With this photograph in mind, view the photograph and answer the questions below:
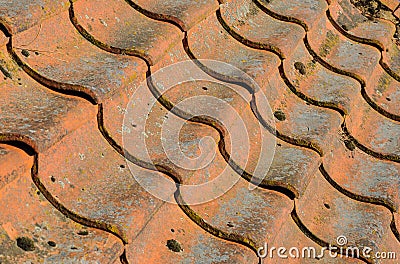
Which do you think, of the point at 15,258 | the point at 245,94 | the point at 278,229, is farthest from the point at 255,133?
the point at 15,258

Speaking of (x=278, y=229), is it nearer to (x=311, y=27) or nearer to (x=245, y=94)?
(x=245, y=94)

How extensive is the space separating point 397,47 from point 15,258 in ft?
8.62

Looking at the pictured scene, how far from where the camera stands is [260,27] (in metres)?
3.12

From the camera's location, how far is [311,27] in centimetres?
324

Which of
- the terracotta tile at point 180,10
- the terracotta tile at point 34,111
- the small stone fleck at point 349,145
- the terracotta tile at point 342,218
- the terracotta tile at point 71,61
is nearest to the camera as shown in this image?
the terracotta tile at point 34,111

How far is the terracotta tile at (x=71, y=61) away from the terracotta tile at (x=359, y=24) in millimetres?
1606

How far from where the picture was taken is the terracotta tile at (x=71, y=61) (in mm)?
2074

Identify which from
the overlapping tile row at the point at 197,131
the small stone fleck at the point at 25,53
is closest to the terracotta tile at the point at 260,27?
the overlapping tile row at the point at 197,131

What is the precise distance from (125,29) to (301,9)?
114cm

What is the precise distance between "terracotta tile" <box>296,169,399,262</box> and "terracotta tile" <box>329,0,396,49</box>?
1.13 m

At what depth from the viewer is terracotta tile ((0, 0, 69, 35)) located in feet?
6.61

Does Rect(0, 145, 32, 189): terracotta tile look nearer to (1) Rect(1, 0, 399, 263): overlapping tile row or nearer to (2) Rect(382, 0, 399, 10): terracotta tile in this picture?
(1) Rect(1, 0, 399, 263): overlapping tile row

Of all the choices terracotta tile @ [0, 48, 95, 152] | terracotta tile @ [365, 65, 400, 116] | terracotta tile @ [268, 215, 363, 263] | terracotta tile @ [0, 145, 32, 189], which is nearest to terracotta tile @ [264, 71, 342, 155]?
terracotta tile @ [268, 215, 363, 263]

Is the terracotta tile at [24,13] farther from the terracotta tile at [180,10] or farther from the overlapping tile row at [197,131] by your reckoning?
the terracotta tile at [180,10]
